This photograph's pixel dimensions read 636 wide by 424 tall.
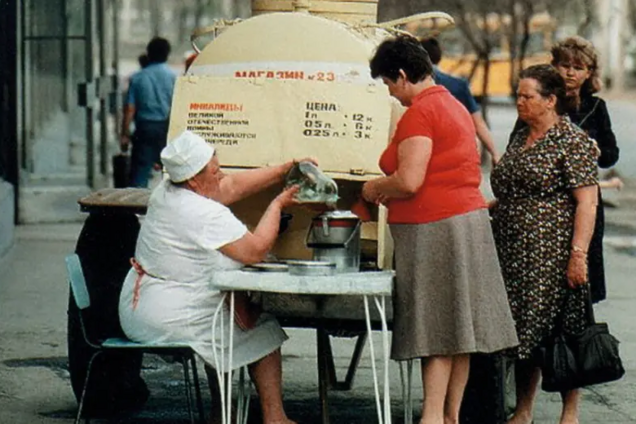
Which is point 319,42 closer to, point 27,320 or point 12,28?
point 27,320

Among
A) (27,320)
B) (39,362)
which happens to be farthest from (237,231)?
(27,320)

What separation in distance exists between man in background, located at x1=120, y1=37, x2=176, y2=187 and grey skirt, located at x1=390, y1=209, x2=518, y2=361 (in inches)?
386

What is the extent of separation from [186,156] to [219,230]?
333 millimetres

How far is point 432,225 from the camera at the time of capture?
7113 mm

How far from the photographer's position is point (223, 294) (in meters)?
7.14

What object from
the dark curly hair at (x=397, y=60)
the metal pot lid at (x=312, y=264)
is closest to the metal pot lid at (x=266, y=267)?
the metal pot lid at (x=312, y=264)

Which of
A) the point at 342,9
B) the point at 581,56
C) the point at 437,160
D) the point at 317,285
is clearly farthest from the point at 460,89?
the point at 317,285

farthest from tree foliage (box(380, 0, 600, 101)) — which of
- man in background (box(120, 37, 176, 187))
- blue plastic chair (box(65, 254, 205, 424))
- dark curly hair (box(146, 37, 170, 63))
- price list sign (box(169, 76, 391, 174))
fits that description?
blue plastic chair (box(65, 254, 205, 424))

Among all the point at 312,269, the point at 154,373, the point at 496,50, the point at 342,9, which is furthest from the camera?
the point at 496,50

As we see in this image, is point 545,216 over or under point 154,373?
over

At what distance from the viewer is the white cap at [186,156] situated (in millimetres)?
7086

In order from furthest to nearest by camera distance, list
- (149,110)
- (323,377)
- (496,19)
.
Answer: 1. (496,19)
2. (149,110)
3. (323,377)

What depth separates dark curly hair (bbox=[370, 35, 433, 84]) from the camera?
701 centimetres

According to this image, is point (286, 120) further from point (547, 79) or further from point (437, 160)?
point (547, 79)
